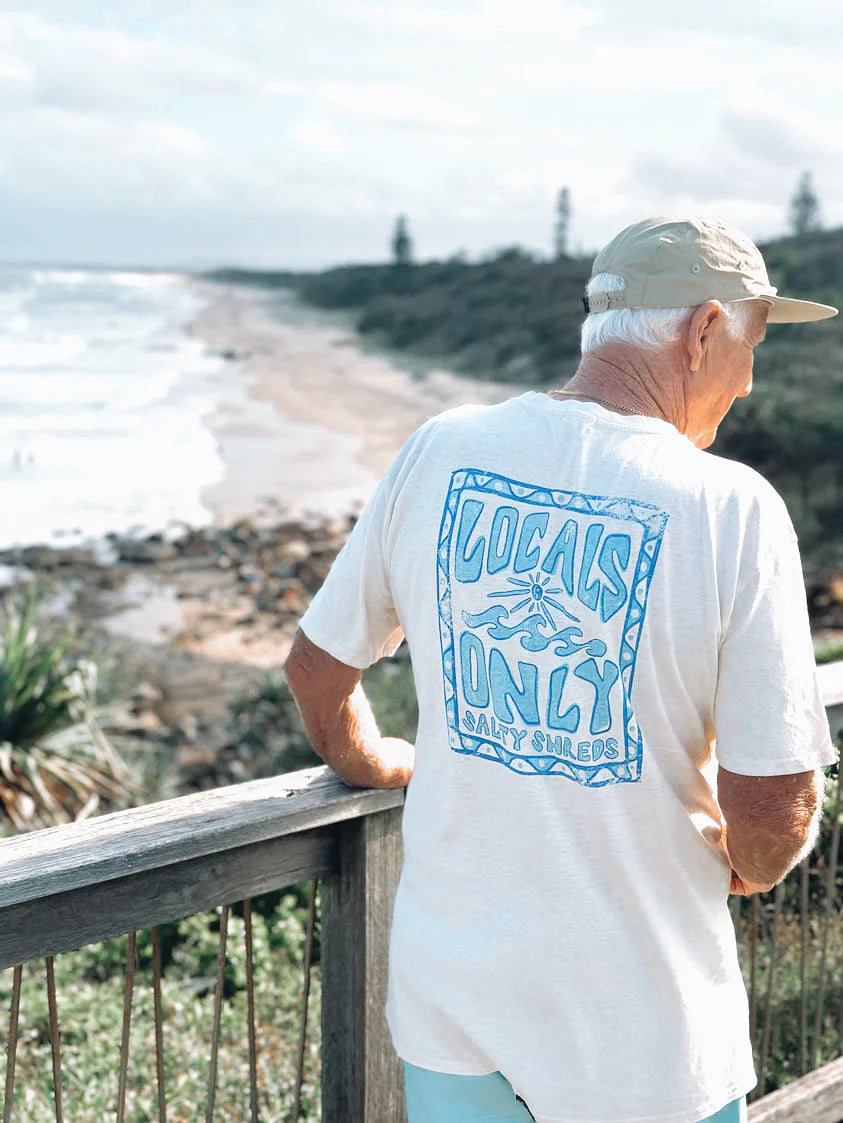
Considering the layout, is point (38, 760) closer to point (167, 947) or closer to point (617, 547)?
point (167, 947)

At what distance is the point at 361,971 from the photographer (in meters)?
1.99

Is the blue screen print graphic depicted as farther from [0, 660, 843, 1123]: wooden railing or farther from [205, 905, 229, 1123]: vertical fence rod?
[205, 905, 229, 1123]: vertical fence rod

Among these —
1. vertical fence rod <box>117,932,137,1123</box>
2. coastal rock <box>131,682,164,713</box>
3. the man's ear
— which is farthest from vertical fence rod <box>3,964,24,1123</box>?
coastal rock <box>131,682,164,713</box>

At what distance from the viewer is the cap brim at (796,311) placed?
5.66 ft

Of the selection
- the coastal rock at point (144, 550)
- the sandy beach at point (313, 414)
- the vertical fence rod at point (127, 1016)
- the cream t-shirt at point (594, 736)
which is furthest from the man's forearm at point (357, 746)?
the sandy beach at point (313, 414)

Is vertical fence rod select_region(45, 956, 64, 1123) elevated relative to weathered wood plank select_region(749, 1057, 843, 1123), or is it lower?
elevated

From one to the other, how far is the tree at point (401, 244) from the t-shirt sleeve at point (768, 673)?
8767 cm

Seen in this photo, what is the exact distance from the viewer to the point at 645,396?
1606 mm

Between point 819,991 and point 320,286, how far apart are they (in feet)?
310

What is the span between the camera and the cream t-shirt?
1448mm

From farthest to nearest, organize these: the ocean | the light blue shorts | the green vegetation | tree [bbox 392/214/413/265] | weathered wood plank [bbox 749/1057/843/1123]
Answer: tree [bbox 392/214/413/265], the ocean, the green vegetation, weathered wood plank [bbox 749/1057/843/1123], the light blue shorts

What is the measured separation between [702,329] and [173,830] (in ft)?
3.05

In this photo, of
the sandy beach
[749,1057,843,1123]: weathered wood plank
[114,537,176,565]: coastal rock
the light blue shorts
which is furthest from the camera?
the sandy beach

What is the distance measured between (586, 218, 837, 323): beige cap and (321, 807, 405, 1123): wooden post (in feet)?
2.76
